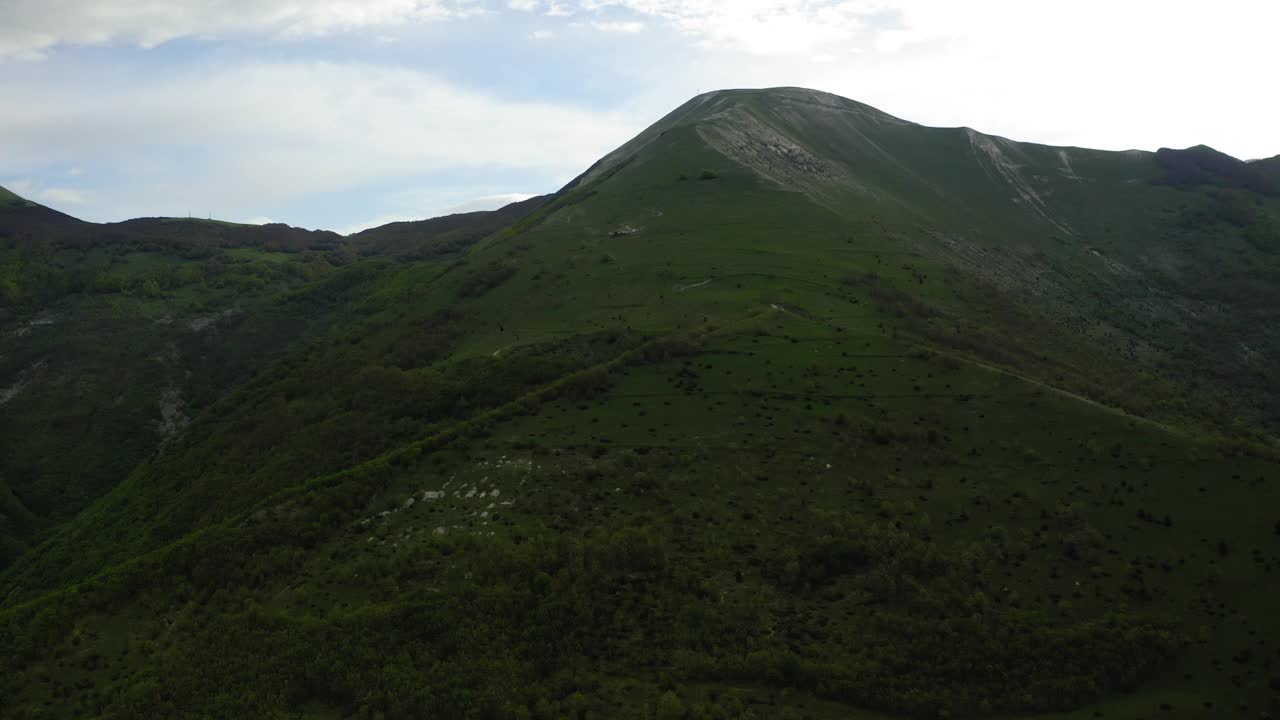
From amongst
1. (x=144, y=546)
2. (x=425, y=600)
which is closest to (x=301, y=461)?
(x=144, y=546)

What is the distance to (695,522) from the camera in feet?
133

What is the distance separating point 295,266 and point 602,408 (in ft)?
459

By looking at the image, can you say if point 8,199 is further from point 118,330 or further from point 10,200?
point 118,330

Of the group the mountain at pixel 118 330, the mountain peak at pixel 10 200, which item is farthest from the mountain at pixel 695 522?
the mountain peak at pixel 10 200

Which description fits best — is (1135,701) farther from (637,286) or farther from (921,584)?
(637,286)

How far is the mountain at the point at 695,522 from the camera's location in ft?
98.0

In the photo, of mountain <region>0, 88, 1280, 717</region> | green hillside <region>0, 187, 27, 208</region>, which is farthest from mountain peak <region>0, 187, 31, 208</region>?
mountain <region>0, 88, 1280, 717</region>

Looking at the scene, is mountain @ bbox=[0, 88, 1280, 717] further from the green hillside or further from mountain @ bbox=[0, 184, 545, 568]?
the green hillside

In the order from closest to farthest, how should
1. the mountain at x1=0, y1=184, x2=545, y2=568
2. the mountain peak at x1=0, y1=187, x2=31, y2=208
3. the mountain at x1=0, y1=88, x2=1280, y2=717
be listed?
the mountain at x1=0, y1=88, x2=1280, y2=717 → the mountain at x1=0, y1=184, x2=545, y2=568 → the mountain peak at x1=0, y1=187, x2=31, y2=208

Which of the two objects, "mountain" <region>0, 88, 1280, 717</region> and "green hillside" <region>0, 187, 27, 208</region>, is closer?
"mountain" <region>0, 88, 1280, 717</region>

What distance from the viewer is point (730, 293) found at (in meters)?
78.6

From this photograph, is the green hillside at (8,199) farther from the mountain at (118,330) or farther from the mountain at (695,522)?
the mountain at (695,522)

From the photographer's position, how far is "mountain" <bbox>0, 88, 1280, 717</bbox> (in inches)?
1176

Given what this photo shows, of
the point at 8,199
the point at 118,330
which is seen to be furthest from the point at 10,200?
the point at 118,330
